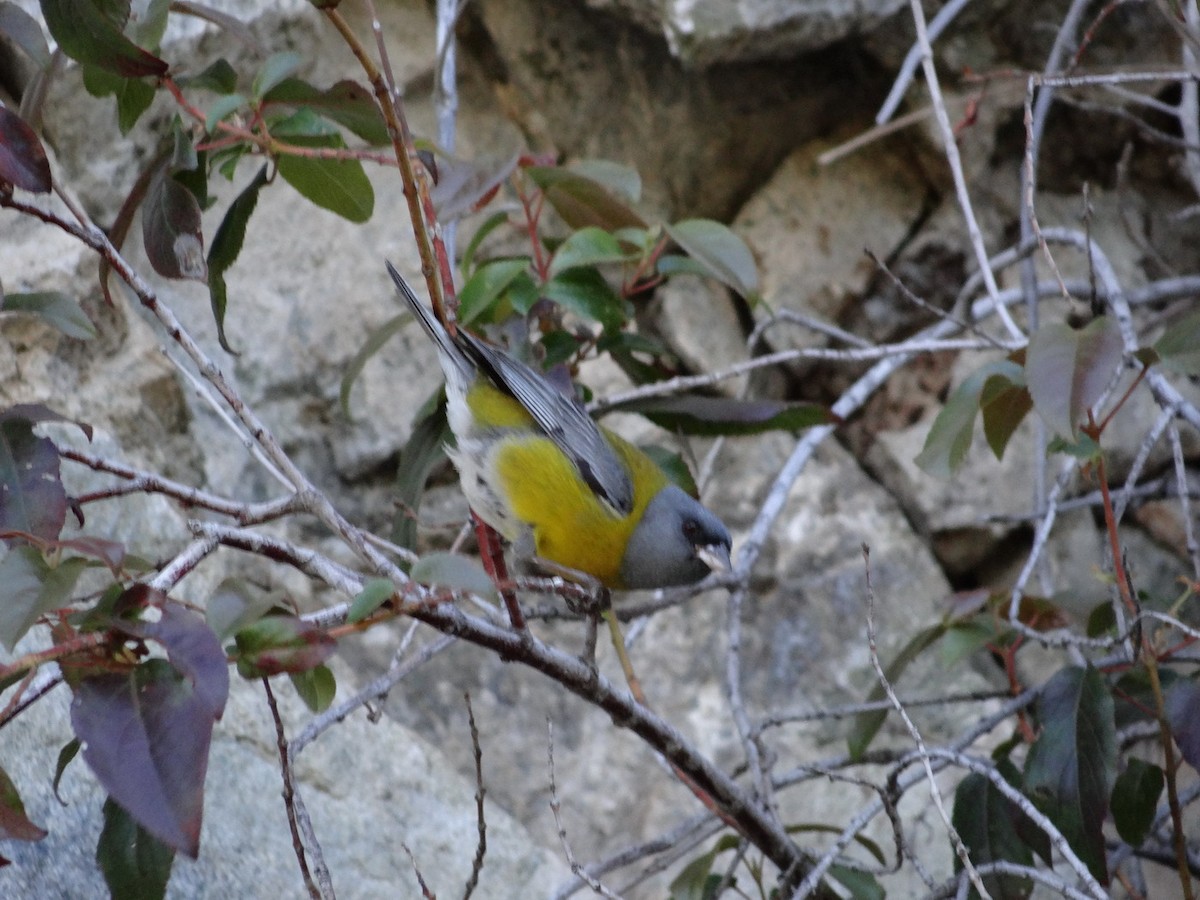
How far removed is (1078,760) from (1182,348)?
29.2 inches

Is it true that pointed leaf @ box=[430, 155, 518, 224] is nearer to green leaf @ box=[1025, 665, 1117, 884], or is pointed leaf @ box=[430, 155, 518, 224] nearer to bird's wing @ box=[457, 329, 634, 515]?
bird's wing @ box=[457, 329, 634, 515]

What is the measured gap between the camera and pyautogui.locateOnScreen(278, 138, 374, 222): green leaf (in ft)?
7.22

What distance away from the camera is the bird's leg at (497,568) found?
67.2 inches

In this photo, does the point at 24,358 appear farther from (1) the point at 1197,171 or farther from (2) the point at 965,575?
(1) the point at 1197,171

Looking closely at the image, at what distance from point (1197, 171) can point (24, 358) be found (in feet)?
9.66

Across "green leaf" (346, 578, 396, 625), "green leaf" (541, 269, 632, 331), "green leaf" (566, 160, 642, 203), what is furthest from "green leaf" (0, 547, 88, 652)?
"green leaf" (566, 160, 642, 203)

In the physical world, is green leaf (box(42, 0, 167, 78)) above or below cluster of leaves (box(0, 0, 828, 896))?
above

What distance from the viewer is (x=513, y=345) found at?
2604 mm

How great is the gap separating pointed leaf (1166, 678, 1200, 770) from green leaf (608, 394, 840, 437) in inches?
31.8

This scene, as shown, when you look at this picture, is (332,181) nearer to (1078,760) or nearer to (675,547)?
(675,547)

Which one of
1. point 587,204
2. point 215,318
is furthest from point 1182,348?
point 215,318

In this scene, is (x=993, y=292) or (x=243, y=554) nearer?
(x=993, y=292)

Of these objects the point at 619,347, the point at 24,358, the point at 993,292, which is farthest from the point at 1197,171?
the point at 24,358

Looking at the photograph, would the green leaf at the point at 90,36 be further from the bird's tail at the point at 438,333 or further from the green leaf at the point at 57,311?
the bird's tail at the point at 438,333
